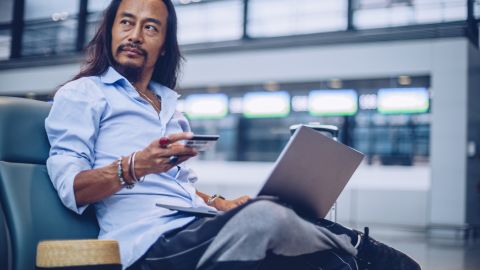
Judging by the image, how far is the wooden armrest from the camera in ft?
3.85

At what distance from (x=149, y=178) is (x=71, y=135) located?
0.81 ft

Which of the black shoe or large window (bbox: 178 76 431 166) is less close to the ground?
large window (bbox: 178 76 431 166)

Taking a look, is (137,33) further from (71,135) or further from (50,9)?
(50,9)

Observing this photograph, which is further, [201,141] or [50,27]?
[50,27]

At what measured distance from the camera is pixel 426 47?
774 centimetres

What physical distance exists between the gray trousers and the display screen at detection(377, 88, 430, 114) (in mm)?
6980

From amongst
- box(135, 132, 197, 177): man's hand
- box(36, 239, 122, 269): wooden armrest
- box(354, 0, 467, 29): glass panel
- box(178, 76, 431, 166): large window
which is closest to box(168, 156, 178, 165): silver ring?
box(135, 132, 197, 177): man's hand

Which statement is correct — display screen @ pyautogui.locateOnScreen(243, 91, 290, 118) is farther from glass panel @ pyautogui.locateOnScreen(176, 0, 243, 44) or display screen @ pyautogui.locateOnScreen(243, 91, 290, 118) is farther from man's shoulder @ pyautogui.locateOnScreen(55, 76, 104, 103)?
man's shoulder @ pyautogui.locateOnScreen(55, 76, 104, 103)

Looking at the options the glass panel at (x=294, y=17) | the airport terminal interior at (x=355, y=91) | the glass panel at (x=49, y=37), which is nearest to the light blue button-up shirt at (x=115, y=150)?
the airport terminal interior at (x=355, y=91)

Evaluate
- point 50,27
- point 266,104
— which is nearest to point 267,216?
point 266,104

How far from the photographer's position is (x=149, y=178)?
1.58 meters

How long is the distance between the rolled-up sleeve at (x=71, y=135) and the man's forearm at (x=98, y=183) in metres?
0.02

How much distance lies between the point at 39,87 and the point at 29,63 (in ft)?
1.57

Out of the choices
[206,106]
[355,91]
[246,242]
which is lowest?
[246,242]
